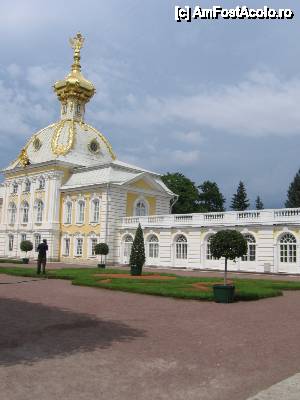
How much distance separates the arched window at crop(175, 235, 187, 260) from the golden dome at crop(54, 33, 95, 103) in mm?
24590

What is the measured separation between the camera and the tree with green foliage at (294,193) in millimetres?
62156

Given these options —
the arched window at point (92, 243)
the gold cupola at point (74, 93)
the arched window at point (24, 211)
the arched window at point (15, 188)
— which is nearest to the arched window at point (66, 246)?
the arched window at point (92, 243)

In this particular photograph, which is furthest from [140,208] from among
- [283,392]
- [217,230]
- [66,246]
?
[283,392]

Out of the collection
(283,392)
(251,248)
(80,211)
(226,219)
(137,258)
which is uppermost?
(80,211)

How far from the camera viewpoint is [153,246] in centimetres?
3666

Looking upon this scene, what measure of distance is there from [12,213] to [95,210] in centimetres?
1319

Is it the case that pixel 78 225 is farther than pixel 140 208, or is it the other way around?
pixel 140 208

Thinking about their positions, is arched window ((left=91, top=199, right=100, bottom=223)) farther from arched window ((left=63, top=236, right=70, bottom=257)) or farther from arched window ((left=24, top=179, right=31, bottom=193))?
arched window ((left=24, top=179, right=31, bottom=193))

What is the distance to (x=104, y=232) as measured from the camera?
38656 millimetres

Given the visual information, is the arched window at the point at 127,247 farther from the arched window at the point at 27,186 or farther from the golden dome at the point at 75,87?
the golden dome at the point at 75,87

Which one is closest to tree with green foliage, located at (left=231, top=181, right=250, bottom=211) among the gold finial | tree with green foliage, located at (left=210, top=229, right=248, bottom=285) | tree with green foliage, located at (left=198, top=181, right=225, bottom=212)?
tree with green foliage, located at (left=198, top=181, right=225, bottom=212)

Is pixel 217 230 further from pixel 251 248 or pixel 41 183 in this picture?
pixel 41 183

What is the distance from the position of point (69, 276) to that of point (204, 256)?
45.3 ft

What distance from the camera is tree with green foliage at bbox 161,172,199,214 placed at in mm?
59188
